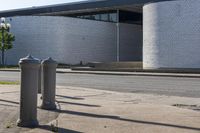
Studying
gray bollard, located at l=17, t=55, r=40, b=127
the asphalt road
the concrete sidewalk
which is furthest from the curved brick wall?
gray bollard, located at l=17, t=55, r=40, b=127

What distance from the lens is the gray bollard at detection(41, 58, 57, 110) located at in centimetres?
1183

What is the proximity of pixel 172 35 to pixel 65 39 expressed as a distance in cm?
2474

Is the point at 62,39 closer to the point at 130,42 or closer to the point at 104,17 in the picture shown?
the point at 104,17

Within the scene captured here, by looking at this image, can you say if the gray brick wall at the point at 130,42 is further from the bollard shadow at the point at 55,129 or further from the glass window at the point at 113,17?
the bollard shadow at the point at 55,129

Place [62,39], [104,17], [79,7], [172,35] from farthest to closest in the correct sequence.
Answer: [104,17]
[79,7]
[62,39]
[172,35]

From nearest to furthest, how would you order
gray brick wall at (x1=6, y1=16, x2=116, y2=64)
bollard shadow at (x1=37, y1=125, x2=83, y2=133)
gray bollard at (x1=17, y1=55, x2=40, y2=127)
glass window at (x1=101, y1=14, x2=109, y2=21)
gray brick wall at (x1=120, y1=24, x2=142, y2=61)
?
1. bollard shadow at (x1=37, y1=125, x2=83, y2=133)
2. gray bollard at (x1=17, y1=55, x2=40, y2=127)
3. gray brick wall at (x1=6, y1=16, x2=116, y2=64)
4. gray brick wall at (x1=120, y1=24, x2=142, y2=61)
5. glass window at (x1=101, y1=14, x2=109, y2=21)

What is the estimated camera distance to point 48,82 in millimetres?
11898

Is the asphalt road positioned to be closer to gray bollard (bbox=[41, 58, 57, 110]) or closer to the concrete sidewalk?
the concrete sidewalk

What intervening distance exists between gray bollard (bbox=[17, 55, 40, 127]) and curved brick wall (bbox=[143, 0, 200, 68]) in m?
40.8

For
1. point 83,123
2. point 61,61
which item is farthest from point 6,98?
point 61,61

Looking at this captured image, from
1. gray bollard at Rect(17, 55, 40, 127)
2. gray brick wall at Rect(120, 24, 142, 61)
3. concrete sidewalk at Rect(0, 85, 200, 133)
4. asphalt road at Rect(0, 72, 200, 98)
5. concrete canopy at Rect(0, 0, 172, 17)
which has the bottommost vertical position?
asphalt road at Rect(0, 72, 200, 98)

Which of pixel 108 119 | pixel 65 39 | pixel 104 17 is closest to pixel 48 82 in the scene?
pixel 108 119

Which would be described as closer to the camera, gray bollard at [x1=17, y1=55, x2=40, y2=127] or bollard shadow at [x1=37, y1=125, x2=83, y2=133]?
bollard shadow at [x1=37, y1=125, x2=83, y2=133]

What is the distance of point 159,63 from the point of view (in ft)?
→ 171
